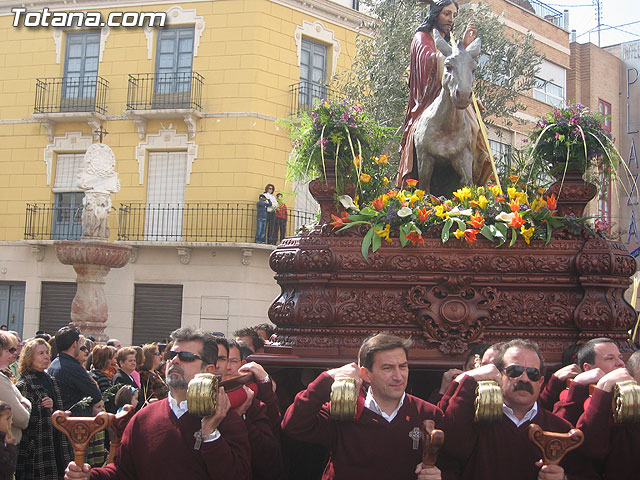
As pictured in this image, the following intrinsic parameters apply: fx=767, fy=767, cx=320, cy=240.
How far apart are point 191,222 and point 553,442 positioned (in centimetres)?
1669

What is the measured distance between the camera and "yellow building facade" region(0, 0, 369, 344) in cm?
1919

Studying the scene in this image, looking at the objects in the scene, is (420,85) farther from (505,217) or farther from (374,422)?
(374,422)

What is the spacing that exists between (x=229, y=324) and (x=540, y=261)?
13.6m

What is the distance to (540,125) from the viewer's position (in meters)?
6.38

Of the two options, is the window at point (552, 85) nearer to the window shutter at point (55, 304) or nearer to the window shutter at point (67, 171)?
the window shutter at point (67, 171)

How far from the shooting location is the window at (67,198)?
66.3ft

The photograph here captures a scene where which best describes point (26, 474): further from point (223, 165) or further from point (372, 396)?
point (223, 165)

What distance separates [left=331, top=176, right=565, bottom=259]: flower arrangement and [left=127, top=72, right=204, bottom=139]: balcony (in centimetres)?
1402

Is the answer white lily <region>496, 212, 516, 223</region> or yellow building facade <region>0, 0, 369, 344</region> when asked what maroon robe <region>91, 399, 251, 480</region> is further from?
yellow building facade <region>0, 0, 369, 344</region>

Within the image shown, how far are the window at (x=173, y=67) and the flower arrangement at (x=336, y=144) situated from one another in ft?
45.3

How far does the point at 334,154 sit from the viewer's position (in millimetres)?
6309

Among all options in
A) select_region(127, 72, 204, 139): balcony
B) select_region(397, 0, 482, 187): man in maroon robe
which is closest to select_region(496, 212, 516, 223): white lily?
select_region(397, 0, 482, 187): man in maroon robe

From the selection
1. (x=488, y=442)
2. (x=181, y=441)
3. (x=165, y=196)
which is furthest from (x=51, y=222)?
(x=488, y=442)

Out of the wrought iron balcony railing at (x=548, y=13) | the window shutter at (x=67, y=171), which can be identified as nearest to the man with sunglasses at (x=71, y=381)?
the window shutter at (x=67, y=171)
